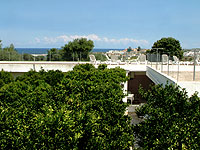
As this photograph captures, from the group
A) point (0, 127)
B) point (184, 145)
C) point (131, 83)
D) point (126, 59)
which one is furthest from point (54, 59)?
point (184, 145)

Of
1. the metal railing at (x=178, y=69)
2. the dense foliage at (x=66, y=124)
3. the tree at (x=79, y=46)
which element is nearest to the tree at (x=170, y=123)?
the dense foliage at (x=66, y=124)

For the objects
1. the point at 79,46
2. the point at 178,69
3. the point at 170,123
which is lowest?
the point at 170,123

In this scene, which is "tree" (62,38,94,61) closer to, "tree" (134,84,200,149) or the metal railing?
the metal railing

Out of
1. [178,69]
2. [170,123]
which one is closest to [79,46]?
[178,69]

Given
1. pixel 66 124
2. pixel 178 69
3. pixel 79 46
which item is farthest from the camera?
pixel 79 46

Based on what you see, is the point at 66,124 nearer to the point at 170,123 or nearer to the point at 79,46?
the point at 170,123

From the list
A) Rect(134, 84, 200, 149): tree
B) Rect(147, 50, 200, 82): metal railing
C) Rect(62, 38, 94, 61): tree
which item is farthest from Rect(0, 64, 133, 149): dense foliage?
Rect(62, 38, 94, 61): tree

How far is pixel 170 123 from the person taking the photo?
429cm

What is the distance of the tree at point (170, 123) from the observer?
3.74m

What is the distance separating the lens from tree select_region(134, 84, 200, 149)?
3736 mm

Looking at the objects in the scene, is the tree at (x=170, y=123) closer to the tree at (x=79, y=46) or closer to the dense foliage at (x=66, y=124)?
the dense foliage at (x=66, y=124)

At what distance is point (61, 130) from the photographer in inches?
156

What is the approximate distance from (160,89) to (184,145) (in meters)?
2.58

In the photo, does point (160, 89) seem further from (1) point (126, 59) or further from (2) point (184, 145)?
(1) point (126, 59)
